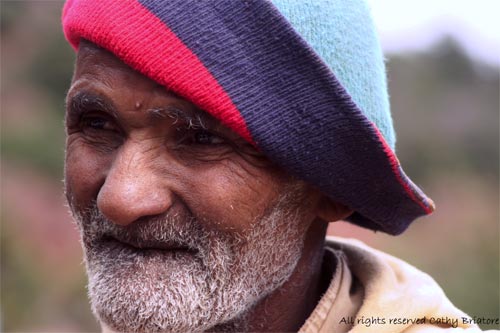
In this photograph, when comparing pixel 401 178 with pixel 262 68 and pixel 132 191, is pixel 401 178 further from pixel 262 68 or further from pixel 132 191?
pixel 132 191

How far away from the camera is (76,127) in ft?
8.94

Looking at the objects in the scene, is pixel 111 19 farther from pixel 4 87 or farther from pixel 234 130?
pixel 4 87

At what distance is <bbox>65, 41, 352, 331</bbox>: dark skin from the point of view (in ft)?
7.82

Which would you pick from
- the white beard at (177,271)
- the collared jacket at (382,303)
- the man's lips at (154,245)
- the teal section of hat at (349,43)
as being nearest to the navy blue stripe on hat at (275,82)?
the teal section of hat at (349,43)

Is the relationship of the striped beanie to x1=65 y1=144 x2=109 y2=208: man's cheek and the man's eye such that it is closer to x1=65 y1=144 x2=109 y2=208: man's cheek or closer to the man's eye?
the man's eye

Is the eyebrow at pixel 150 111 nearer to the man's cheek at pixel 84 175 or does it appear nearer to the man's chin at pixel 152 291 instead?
the man's cheek at pixel 84 175

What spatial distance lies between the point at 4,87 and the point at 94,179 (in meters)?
21.7

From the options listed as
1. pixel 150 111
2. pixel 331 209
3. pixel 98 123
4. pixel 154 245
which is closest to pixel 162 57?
pixel 150 111

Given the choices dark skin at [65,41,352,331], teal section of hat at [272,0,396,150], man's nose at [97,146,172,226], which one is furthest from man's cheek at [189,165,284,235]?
teal section of hat at [272,0,396,150]

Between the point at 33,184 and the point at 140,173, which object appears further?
the point at 33,184

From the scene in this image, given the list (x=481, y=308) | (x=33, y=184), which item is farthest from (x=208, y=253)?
(x=33, y=184)

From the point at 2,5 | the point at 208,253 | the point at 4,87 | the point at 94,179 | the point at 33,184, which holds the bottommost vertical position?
the point at 33,184

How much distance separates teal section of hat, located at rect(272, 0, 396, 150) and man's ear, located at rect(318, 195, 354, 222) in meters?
0.32

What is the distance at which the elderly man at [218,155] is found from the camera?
2361 mm
